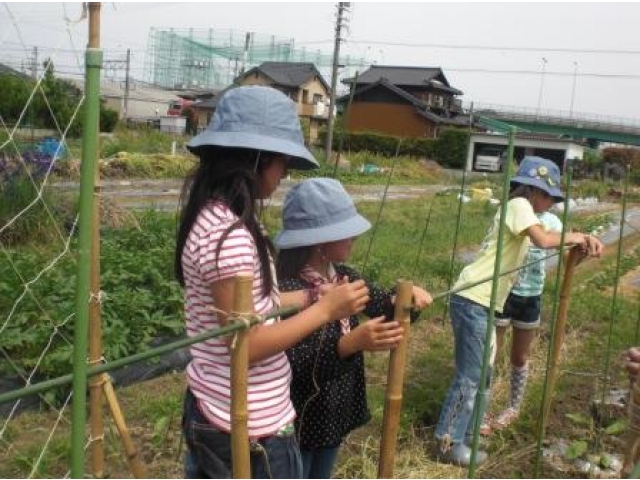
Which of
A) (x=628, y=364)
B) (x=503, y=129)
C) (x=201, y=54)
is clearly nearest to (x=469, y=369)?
(x=628, y=364)

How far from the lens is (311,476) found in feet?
6.04

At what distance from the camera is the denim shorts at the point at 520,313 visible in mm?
3139

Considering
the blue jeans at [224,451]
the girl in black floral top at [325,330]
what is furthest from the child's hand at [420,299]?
the blue jeans at [224,451]

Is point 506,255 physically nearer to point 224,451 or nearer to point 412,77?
point 224,451

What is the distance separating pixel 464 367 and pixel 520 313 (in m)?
0.58

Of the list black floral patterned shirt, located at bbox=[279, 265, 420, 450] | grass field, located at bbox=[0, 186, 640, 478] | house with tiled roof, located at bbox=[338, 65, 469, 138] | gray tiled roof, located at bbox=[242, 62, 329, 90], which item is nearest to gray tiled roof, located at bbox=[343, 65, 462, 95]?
house with tiled roof, located at bbox=[338, 65, 469, 138]

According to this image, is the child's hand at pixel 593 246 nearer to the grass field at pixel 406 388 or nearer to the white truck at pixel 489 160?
the grass field at pixel 406 388

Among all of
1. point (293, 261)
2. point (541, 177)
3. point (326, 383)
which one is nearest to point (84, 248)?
point (293, 261)

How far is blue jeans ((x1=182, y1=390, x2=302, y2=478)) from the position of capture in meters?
1.41

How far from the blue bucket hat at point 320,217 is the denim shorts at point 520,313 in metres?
1.74

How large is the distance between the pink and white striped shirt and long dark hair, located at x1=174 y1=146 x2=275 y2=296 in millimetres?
20

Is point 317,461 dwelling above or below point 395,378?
below

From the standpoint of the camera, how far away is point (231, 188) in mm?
1322

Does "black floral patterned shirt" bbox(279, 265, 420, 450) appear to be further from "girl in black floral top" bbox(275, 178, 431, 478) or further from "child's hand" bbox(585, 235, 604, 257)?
"child's hand" bbox(585, 235, 604, 257)
